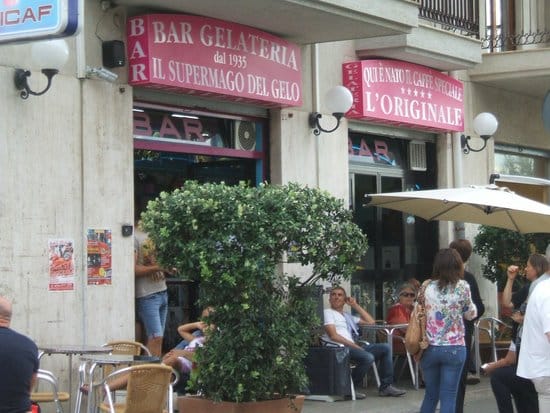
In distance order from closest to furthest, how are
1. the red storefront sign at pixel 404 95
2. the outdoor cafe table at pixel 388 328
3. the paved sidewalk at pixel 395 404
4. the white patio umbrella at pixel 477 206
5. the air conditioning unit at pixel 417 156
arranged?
the white patio umbrella at pixel 477 206 → the paved sidewalk at pixel 395 404 → the outdoor cafe table at pixel 388 328 → the red storefront sign at pixel 404 95 → the air conditioning unit at pixel 417 156

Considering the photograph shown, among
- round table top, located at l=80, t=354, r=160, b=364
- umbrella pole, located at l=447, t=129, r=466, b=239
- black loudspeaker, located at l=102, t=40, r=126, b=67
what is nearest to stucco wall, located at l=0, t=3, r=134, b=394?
black loudspeaker, located at l=102, t=40, r=126, b=67

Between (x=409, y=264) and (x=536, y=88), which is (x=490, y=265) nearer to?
(x=409, y=264)

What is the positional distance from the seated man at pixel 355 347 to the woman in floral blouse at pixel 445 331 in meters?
3.07

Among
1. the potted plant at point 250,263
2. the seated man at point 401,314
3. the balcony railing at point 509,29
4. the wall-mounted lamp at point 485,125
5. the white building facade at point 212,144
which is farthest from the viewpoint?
the balcony railing at point 509,29

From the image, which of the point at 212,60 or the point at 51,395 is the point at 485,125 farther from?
the point at 51,395

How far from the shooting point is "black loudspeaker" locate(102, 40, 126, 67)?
11375mm

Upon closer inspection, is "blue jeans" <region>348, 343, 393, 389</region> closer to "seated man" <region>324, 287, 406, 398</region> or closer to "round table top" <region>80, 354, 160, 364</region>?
"seated man" <region>324, 287, 406, 398</region>

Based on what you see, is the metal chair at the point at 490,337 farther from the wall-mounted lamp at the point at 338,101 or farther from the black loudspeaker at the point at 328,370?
the wall-mounted lamp at the point at 338,101

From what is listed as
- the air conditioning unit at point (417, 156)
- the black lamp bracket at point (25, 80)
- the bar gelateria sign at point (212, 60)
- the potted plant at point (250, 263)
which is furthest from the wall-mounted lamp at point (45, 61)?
the air conditioning unit at point (417, 156)

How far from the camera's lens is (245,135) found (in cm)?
1364

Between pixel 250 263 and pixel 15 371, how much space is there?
121 inches

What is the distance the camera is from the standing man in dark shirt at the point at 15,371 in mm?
6734

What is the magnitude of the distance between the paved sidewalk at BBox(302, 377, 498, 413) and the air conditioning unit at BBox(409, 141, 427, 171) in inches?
144

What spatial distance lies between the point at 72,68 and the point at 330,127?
170 inches
